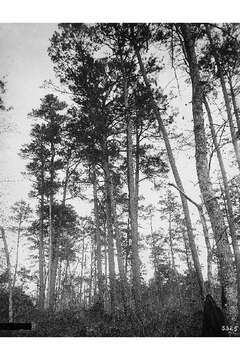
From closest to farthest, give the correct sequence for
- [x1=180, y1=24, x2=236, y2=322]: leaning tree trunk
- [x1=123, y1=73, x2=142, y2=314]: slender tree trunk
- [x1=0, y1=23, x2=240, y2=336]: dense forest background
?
1. [x1=180, y1=24, x2=236, y2=322]: leaning tree trunk
2. [x1=0, y1=23, x2=240, y2=336]: dense forest background
3. [x1=123, y1=73, x2=142, y2=314]: slender tree trunk

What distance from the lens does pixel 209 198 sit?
16.2 ft

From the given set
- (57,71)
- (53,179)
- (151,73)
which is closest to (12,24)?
(57,71)

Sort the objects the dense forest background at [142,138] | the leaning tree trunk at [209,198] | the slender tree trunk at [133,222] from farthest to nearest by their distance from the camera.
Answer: the slender tree trunk at [133,222] < the dense forest background at [142,138] < the leaning tree trunk at [209,198]

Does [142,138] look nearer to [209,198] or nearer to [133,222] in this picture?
[133,222]

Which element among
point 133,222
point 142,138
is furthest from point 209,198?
point 142,138

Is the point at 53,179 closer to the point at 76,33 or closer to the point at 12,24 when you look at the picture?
the point at 76,33

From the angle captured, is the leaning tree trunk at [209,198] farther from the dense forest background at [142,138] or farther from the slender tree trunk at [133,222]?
the slender tree trunk at [133,222]

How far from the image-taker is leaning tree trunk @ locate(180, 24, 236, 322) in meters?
4.46

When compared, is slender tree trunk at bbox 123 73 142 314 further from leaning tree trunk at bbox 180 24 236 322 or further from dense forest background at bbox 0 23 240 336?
leaning tree trunk at bbox 180 24 236 322

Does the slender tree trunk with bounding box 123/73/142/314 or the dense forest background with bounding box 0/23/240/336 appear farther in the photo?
the slender tree trunk with bounding box 123/73/142/314

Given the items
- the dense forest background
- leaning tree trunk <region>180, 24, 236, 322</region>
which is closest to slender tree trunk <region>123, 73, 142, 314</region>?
the dense forest background

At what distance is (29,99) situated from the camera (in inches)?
396

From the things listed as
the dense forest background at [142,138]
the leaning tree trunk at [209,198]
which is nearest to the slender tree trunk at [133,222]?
the dense forest background at [142,138]

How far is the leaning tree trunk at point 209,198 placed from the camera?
4465 mm
